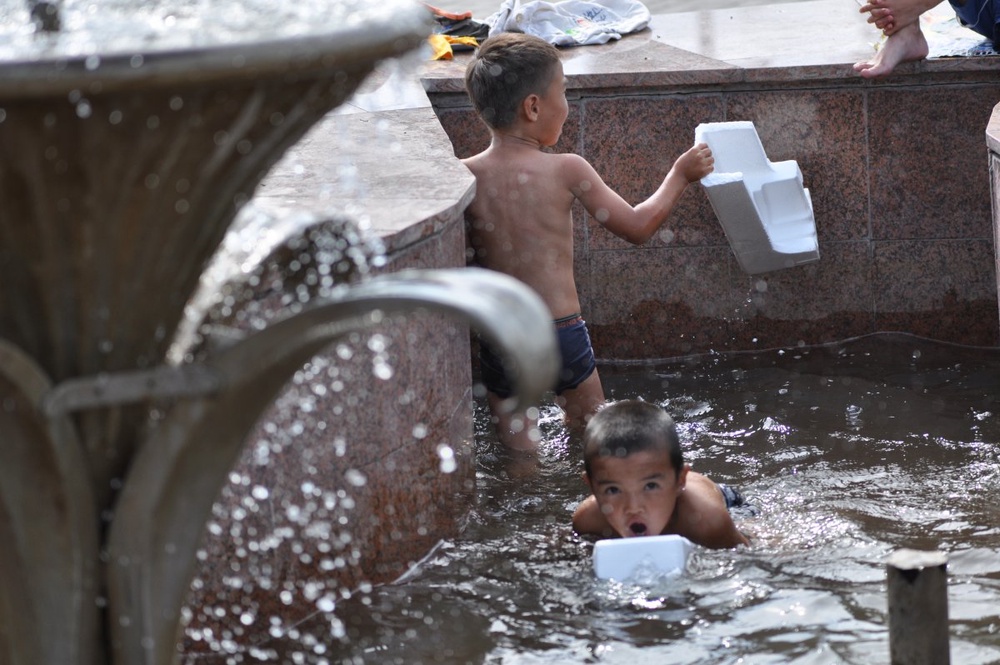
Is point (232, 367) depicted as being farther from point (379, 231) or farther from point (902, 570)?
point (379, 231)

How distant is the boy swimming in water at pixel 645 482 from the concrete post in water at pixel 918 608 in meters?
1.15

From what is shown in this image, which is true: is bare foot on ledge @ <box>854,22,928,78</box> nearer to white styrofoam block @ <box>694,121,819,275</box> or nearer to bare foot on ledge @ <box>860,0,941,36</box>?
Answer: bare foot on ledge @ <box>860,0,941,36</box>

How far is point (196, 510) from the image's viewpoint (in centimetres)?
191

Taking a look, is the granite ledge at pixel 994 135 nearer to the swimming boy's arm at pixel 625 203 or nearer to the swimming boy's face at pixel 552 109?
the swimming boy's arm at pixel 625 203

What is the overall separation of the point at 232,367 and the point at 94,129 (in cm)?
35

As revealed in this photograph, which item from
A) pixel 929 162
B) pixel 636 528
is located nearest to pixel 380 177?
pixel 636 528

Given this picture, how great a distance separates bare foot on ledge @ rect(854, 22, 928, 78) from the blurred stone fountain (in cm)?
380

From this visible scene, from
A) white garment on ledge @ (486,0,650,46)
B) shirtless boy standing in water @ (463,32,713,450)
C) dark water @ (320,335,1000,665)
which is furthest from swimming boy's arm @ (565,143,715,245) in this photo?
white garment on ledge @ (486,0,650,46)

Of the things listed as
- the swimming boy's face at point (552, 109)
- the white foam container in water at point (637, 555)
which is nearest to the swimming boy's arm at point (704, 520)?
the white foam container in water at point (637, 555)

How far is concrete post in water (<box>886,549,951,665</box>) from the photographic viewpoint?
2.24m

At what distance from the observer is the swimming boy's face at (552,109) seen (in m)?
4.56

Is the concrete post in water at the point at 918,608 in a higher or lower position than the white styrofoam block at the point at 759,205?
higher

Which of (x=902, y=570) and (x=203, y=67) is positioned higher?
(x=203, y=67)

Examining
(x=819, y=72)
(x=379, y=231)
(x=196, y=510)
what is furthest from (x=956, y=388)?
(x=196, y=510)
